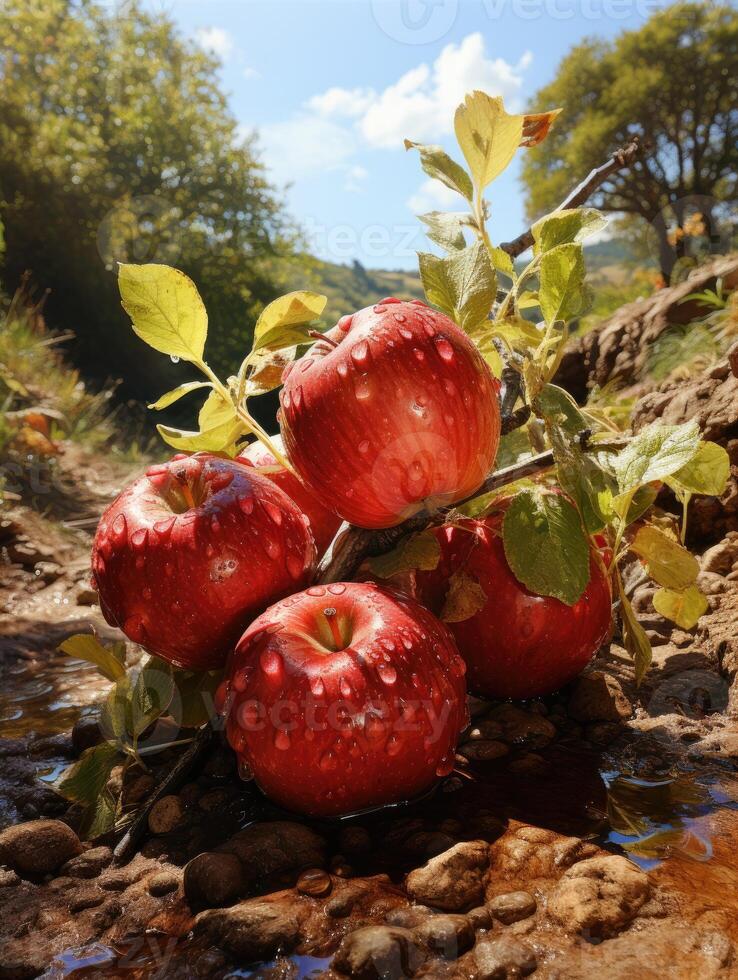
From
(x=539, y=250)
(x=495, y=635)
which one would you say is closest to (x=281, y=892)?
(x=495, y=635)

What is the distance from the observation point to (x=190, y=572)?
4.61ft

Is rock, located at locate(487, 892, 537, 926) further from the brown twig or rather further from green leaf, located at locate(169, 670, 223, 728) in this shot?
the brown twig

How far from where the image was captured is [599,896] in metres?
0.99

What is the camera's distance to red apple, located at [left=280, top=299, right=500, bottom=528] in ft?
4.41

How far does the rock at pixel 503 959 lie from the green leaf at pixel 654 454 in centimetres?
79

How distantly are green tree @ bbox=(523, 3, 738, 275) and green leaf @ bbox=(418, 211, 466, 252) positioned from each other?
76.9 feet

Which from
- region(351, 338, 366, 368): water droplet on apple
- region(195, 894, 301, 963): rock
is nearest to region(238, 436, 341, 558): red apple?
region(351, 338, 366, 368): water droplet on apple

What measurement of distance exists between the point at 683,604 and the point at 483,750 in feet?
1.93

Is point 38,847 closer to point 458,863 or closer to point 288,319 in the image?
point 458,863

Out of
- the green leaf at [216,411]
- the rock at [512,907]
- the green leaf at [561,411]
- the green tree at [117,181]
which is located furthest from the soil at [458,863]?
the green tree at [117,181]

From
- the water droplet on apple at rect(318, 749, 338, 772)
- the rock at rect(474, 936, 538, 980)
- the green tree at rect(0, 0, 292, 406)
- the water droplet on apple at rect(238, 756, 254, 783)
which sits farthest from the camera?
the green tree at rect(0, 0, 292, 406)

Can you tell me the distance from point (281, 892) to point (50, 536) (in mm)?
3720

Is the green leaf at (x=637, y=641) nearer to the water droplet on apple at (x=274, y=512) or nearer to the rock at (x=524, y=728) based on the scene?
the rock at (x=524, y=728)

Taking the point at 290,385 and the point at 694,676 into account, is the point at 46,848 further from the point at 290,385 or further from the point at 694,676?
the point at 694,676
